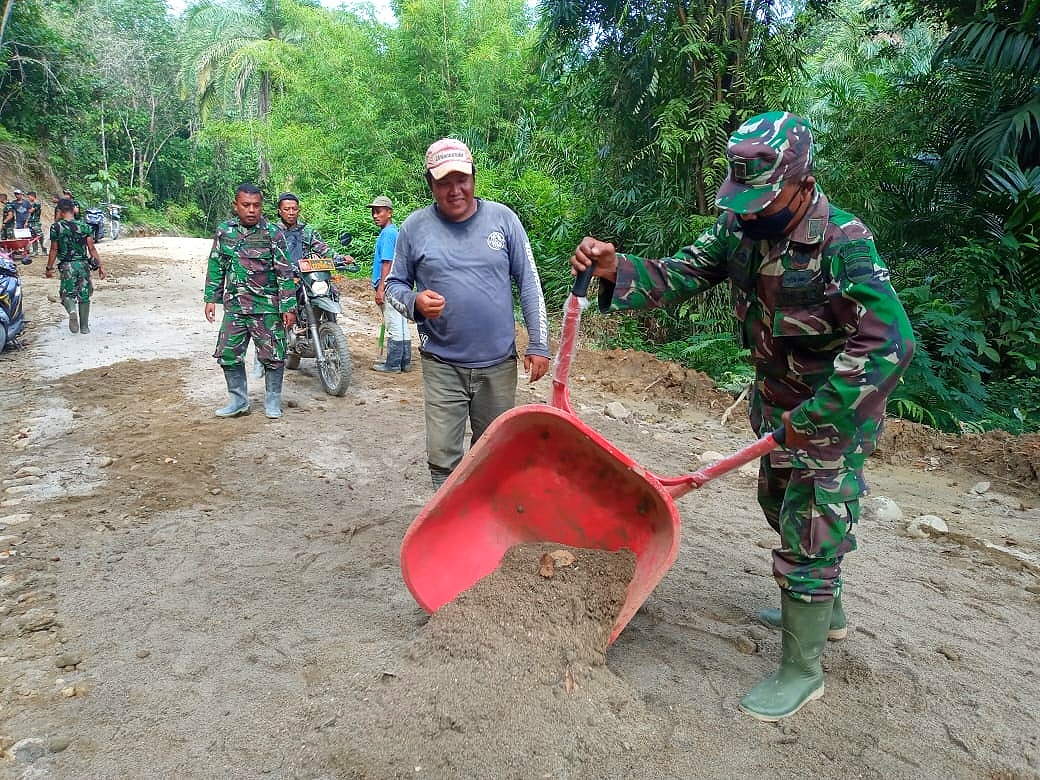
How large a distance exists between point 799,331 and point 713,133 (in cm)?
616

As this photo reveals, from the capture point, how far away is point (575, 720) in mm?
2141

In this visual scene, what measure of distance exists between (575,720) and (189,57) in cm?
3427

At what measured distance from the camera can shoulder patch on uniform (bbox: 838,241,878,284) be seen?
6.27 feet

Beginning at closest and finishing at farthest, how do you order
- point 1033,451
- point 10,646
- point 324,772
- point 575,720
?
point 324,772, point 575,720, point 10,646, point 1033,451

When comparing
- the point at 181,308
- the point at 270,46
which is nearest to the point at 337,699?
the point at 181,308

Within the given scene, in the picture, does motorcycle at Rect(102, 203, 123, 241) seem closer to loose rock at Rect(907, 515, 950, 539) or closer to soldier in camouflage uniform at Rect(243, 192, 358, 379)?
soldier in camouflage uniform at Rect(243, 192, 358, 379)

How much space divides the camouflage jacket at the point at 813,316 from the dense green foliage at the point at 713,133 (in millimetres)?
4164

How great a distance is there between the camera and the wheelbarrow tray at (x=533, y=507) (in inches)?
94.9

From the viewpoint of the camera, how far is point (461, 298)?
116 inches

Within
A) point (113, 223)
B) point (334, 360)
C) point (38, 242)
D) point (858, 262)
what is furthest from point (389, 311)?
point (113, 223)

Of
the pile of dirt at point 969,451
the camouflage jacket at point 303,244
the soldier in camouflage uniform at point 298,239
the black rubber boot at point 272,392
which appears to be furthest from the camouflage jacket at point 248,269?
the pile of dirt at point 969,451

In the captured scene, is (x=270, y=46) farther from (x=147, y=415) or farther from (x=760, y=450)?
(x=760, y=450)

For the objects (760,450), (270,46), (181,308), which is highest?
(270,46)

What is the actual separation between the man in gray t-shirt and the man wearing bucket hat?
2.25ft
